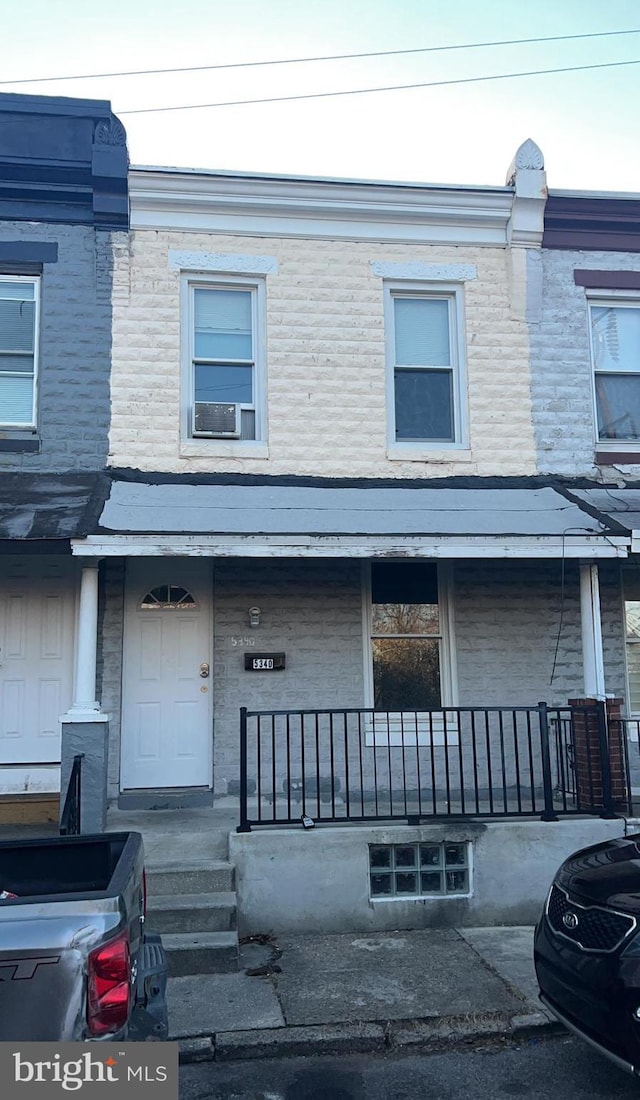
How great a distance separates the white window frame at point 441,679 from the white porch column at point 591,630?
133 cm

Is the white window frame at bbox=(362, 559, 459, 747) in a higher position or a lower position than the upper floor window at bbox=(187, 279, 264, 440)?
lower

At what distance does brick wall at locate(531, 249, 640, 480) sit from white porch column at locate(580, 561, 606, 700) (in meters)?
1.49

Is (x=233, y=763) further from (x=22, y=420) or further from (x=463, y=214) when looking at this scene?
(x=463, y=214)

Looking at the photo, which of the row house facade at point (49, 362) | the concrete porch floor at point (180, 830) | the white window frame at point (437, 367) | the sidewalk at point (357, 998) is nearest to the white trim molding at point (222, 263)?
the row house facade at point (49, 362)

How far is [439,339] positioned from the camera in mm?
9164

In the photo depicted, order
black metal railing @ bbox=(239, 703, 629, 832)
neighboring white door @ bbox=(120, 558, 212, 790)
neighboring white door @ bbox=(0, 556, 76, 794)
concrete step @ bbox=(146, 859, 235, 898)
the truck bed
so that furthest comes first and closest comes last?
neighboring white door @ bbox=(120, 558, 212, 790) < neighboring white door @ bbox=(0, 556, 76, 794) < black metal railing @ bbox=(239, 703, 629, 832) < concrete step @ bbox=(146, 859, 235, 898) < the truck bed

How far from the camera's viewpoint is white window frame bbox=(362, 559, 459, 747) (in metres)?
8.34

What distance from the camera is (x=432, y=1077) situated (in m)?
4.45

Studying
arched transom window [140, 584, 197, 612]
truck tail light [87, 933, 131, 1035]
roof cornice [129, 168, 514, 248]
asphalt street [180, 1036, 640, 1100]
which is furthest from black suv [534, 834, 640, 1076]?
roof cornice [129, 168, 514, 248]

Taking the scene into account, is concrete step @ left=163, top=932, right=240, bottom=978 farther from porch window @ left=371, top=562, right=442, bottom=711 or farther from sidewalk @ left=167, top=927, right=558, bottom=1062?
porch window @ left=371, top=562, right=442, bottom=711

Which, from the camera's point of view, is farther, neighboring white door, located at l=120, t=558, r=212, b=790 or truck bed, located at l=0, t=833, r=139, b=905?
neighboring white door, located at l=120, t=558, r=212, b=790

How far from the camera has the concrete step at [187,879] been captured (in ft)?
20.7

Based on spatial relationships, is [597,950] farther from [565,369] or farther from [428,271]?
[428,271]

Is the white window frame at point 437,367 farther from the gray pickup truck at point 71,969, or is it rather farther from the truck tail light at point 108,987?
the truck tail light at point 108,987
